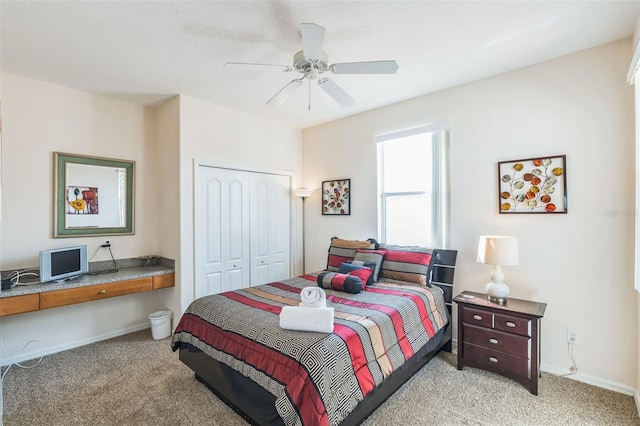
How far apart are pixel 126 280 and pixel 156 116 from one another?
6.85ft

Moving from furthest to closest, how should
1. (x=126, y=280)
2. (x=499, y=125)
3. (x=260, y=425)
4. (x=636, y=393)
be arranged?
(x=126, y=280) < (x=499, y=125) < (x=636, y=393) < (x=260, y=425)

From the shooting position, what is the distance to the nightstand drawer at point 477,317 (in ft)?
8.94

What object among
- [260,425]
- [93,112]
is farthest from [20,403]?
[93,112]

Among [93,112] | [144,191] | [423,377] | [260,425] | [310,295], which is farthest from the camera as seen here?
[144,191]

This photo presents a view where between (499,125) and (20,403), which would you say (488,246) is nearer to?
(499,125)

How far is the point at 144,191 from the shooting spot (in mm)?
3984

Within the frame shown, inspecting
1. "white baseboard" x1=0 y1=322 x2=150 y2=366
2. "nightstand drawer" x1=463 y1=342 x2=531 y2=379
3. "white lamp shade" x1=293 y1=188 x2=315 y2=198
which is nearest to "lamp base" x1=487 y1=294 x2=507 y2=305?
"nightstand drawer" x1=463 y1=342 x2=531 y2=379

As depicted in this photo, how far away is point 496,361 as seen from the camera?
267 cm

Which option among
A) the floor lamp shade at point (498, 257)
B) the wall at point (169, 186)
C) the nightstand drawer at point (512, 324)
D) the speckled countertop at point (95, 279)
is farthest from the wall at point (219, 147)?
the nightstand drawer at point (512, 324)

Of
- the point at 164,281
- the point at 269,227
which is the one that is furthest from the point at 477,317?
the point at 164,281

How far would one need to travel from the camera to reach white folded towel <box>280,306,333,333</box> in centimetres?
201

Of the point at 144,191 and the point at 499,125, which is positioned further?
the point at 144,191

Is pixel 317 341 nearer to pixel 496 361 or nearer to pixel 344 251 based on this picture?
pixel 496 361

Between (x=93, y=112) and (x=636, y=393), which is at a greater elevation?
(x=93, y=112)
